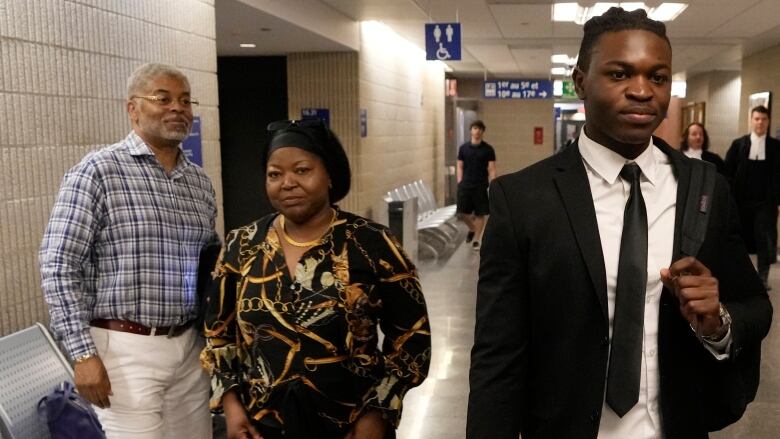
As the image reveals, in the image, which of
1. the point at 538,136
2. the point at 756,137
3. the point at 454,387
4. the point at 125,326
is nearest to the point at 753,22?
the point at 756,137

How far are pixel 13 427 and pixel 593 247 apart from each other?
211 centimetres

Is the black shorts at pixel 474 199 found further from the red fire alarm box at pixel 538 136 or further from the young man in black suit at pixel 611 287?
the red fire alarm box at pixel 538 136

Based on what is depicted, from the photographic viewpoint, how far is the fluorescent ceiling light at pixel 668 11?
763cm

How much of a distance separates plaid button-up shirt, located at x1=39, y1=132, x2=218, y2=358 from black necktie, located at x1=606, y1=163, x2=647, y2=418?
1.51 metres

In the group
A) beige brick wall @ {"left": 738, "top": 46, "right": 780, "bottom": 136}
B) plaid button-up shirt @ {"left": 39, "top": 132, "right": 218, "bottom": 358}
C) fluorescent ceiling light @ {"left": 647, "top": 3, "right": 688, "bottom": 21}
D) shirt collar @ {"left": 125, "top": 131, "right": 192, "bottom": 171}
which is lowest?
plaid button-up shirt @ {"left": 39, "top": 132, "right": 218, "bottom": 358}

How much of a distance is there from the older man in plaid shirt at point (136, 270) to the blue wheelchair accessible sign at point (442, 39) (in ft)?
19.7

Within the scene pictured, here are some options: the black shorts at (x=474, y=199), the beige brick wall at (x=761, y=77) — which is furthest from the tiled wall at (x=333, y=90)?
the beige brick wall at (x=761, y=77)

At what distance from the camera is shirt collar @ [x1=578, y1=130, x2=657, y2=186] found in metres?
1.42

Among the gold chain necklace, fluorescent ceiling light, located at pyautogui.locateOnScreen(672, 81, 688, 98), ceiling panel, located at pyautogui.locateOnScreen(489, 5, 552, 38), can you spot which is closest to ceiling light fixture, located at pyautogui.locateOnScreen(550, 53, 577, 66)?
ceiling panel, located at pyautogui.locateOnScreen(489, 5, 552, 38)

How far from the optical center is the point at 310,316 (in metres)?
1.83

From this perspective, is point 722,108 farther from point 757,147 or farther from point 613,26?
point 613,26

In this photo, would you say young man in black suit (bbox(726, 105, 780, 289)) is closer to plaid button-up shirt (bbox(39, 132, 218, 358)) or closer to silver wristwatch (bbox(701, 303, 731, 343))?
plaid button-up shirt (bbox(39, 132, 218, 358))

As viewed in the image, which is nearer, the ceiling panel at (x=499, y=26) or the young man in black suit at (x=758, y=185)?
the young man in black suit at (x=758, y=185)

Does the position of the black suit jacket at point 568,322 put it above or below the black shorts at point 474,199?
above
